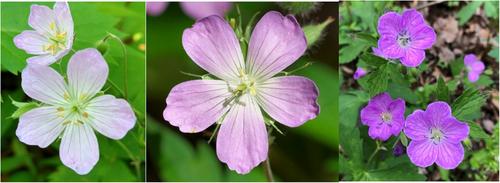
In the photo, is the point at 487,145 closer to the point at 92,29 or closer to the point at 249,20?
the point at 249,20

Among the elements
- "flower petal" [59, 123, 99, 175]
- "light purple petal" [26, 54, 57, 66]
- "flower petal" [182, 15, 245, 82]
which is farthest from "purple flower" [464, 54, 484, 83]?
"light purple petal" [26, 54, 57, 66]

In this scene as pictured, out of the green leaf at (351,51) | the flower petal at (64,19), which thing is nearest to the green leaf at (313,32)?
the green leaf at (351,51)

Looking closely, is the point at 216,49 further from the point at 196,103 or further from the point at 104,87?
the point at 104,87

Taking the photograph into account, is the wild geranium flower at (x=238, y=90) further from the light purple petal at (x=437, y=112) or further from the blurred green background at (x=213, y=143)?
the light purple petal at (x=437, y=112)

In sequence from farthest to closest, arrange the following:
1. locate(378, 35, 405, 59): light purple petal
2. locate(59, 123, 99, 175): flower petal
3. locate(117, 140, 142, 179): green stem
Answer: locate(117, 140, 142, 179): green stem < locate(59, 123, 99, 175): flower petal < locate(378, 35, 405, 59): light purple petal

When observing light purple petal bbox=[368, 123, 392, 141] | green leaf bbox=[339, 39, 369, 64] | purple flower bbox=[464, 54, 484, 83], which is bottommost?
light purple petal bbox=[368, 123, 392, 141]

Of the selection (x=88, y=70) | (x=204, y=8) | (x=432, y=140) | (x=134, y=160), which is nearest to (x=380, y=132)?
(x=432, y=140)

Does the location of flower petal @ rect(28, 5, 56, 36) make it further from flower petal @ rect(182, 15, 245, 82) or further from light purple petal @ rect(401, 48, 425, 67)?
light purple petal @ rect(401, 48, 425, 67)
